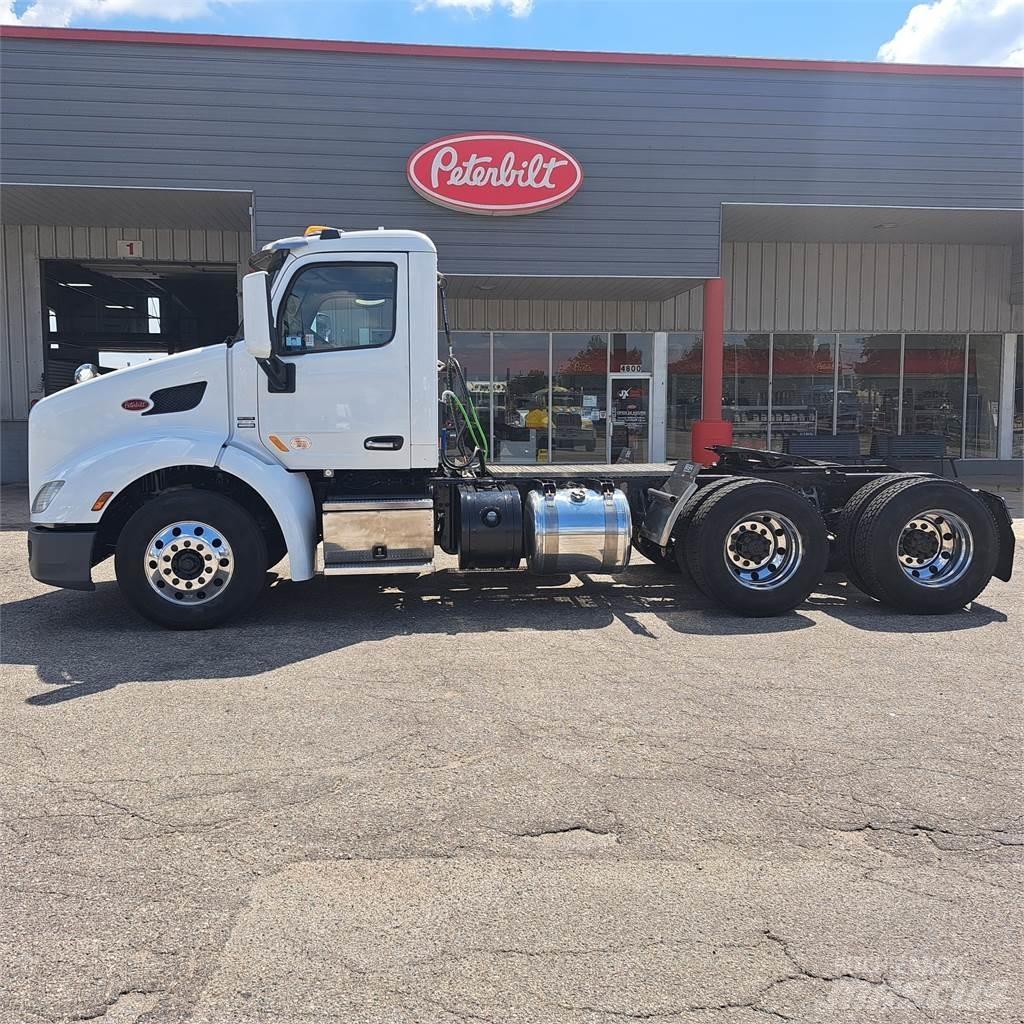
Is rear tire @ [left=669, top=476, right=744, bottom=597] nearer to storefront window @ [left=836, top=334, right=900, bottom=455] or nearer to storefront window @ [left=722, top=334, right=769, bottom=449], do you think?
storefront window @ [left=722, top=334, right=769, bottom=449]

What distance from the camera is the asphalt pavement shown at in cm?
261

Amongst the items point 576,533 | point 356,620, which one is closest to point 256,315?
point 356,620

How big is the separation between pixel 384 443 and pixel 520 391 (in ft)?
39.0

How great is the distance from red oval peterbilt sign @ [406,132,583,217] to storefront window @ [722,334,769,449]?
21.0 ft

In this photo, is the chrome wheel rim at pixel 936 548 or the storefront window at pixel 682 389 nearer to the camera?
the chrome wheel rim at pixel 936 548

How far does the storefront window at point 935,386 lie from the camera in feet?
64.6

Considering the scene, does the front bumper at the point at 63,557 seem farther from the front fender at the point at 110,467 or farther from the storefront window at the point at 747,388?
the storefront window at the point at 747,388

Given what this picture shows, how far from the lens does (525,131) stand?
46.5 feet

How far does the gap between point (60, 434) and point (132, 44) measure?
31.3ft

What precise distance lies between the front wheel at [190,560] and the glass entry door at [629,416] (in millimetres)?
13191

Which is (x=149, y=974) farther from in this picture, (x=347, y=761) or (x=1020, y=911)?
(x=1020, y=911)

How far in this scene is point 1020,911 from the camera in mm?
3000

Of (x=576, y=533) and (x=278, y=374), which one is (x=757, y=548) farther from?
(x=278, y=374)

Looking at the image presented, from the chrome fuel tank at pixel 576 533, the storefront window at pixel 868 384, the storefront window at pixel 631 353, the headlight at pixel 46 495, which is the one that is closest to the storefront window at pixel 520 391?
the storefront window at pixel 631 353
